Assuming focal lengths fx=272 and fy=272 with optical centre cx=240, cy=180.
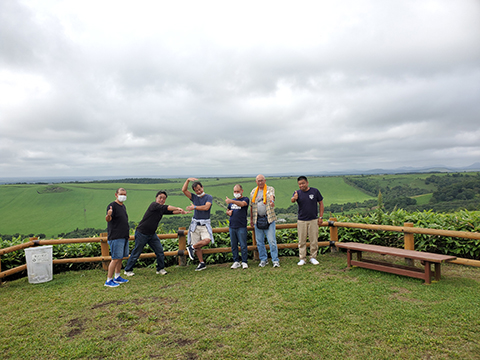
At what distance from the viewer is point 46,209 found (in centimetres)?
7200

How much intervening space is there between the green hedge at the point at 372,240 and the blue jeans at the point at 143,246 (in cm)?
85

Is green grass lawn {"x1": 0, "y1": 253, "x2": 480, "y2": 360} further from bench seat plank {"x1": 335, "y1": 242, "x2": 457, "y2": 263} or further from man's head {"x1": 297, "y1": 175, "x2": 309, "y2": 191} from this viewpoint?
man's head {"x1": 297, "y1": 175, "x2": 309, "y2": 191}

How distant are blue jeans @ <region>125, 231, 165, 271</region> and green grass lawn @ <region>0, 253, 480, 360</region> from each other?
59 cm

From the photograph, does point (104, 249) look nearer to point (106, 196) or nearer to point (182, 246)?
point (182, 246)

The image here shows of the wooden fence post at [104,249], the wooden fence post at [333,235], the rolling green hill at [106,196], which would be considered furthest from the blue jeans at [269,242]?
the rolling green hill at [106,196]

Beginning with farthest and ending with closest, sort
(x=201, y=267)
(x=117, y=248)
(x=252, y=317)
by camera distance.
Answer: (x=201, y=267) < (x=117, y=248) < (x=252, y=317)

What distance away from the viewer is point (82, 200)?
7562cm

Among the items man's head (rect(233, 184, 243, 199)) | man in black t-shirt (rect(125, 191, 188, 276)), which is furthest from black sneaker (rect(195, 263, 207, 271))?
man's head (rect(233, 184, 243, 199))

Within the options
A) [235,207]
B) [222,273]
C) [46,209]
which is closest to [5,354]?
[222,273]

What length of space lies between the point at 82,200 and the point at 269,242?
82333 mm

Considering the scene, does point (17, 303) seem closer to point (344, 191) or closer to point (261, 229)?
point (261, 229)

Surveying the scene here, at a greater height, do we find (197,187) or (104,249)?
(197,187)

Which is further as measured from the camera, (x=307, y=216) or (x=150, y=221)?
(x=307, y=216)

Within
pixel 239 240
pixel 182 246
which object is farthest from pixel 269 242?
pixel 182 246
